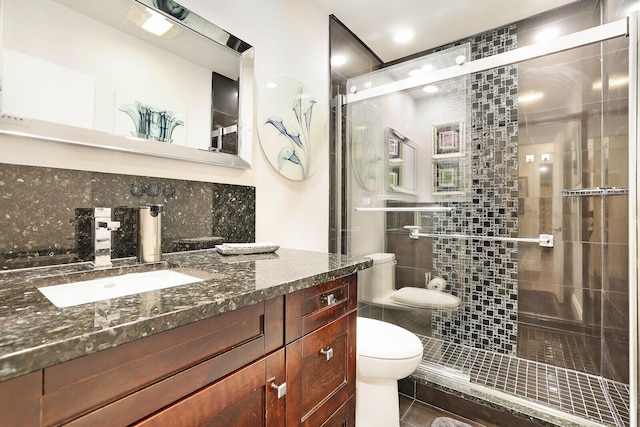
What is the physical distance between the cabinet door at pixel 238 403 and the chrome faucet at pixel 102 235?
632mm

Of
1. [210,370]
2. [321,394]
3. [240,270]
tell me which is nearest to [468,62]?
[240,270]

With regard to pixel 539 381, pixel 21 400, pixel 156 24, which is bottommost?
pixel 539 381

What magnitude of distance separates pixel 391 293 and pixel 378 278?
5.7 inches

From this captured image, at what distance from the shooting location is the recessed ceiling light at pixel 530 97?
2.29 metres

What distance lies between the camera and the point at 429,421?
1.72 meters

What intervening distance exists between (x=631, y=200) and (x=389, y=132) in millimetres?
1349

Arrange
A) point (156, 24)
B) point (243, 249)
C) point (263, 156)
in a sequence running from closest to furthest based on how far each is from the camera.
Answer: point (156, 24), point (243, 249), point (263, 156)

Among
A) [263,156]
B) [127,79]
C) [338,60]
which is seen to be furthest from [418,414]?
[338,60]

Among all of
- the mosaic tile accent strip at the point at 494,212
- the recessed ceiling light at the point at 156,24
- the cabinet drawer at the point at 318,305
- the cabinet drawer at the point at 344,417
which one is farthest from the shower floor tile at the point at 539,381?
the recessed ceiling light at the point at 156,24

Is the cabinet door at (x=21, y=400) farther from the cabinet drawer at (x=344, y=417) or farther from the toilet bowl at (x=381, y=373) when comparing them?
the toilet bowl at (x=381, y=373)

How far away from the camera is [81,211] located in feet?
3.43

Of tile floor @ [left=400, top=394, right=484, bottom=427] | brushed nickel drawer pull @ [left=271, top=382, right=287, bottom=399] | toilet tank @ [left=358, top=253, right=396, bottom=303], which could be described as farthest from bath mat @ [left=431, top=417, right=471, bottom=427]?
brushed nickel drawer pull @ [left=271, top=382, right=287, bottom=399]

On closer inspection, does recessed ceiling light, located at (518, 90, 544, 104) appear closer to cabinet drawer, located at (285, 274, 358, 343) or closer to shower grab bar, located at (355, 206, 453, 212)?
shower grab bar, located at (355, 206, 453, 212)

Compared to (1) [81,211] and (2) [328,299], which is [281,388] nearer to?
(2) [328,299]
